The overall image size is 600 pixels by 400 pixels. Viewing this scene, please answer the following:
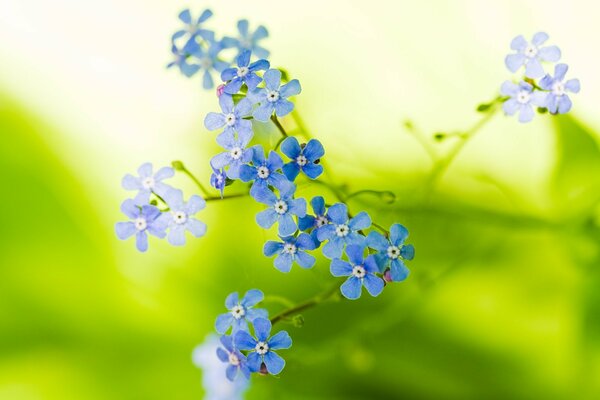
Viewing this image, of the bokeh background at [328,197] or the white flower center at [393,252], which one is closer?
the white flower center at [393,252]

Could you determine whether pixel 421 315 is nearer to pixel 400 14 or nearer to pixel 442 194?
pixel 442 194

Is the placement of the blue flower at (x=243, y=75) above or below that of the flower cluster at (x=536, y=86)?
below

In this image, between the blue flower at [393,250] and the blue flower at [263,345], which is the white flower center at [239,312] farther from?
the blue flower at [393,250]

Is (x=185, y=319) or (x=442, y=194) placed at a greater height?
(x=442, y=194)

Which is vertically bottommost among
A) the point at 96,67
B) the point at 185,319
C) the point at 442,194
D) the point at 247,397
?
the point at 247,397

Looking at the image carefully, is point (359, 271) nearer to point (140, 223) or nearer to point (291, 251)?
point (291, 251)

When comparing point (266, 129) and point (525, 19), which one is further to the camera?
point (525, 19)

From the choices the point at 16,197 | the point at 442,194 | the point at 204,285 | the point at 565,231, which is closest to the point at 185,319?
the point at 204,285

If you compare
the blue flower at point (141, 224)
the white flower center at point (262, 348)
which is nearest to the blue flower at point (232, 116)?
the blue flower at point (141, 224)
